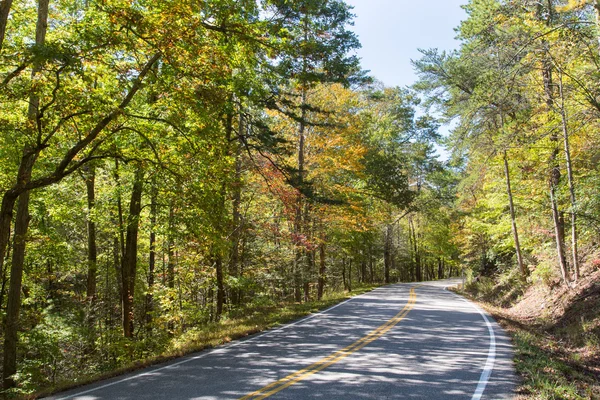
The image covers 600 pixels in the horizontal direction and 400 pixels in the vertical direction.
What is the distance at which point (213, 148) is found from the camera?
34.0ft

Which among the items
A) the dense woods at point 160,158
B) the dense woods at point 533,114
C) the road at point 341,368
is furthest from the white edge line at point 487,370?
the dense woods at point 160,158

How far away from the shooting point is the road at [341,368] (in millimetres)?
5949

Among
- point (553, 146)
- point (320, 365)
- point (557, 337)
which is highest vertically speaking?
point (553, 146)

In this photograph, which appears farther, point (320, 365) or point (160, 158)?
point (160, 158)

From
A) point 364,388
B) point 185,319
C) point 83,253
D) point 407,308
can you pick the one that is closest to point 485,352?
point 364,388

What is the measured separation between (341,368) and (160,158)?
714cm

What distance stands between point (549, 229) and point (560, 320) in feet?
22.5

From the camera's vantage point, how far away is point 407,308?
1590 centimetres

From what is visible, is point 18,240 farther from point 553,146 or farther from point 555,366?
point 553,146

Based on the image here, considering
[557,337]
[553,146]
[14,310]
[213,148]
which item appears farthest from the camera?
[553,146]

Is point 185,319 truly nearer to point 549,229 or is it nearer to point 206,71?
point 206,71

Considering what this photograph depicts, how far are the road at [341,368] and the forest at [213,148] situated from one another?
2915 mm

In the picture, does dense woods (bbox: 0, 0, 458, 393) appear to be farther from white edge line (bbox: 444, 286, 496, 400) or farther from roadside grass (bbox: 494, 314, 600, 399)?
roadside grass (bbox: 494, 314, 600, 399)

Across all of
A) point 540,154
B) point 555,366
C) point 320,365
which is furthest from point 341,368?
point 540,154
